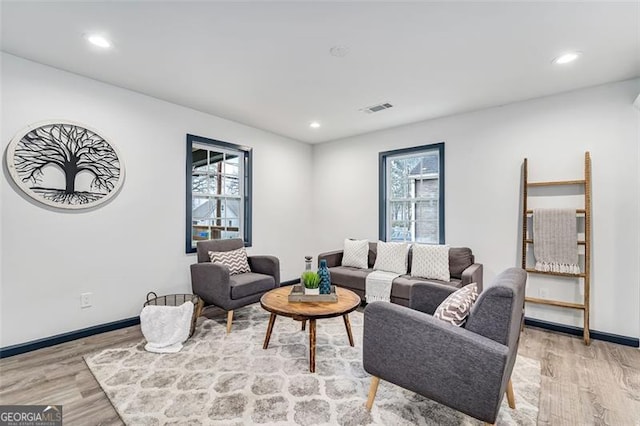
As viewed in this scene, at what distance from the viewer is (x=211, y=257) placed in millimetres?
3354

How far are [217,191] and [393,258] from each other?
2.58 m

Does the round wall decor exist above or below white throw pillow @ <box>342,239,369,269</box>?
above

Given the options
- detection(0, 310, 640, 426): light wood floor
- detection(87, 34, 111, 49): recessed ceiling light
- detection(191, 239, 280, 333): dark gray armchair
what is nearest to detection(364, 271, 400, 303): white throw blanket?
detection(191, 239, 280, 333): dark gray armchair

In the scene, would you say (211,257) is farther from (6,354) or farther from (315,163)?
(315,163)

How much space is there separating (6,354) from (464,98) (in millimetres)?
4947

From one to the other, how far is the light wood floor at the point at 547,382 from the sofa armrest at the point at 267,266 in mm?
1376

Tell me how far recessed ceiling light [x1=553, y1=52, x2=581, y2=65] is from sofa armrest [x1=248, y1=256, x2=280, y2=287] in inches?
130

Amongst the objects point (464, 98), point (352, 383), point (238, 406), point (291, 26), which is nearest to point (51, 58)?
point (291, 26)

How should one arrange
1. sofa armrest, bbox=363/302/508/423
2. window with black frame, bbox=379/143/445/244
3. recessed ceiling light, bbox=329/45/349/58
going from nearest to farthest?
sofa armrest, bbox=363/302/508/423 < recessed ceiling light, bbox=329/45/349/58 < window with black frame, bbox=379/143/445/244

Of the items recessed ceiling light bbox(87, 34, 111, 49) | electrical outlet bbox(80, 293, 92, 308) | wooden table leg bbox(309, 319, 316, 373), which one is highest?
recessed ceiling light bbox(87, 34, 111, 49)

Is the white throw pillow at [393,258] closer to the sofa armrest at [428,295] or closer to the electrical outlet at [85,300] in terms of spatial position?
the sofa armrest at [428,295]

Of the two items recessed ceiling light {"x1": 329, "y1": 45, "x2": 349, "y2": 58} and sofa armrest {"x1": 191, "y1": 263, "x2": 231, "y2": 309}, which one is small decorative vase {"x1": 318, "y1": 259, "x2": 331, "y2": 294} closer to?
sofa armrest {"x1": 191, "y1": 263, "x2": 231, "y2": 309}

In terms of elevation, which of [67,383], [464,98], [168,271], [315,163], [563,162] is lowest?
[67,383]

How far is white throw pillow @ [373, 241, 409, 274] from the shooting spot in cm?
375
